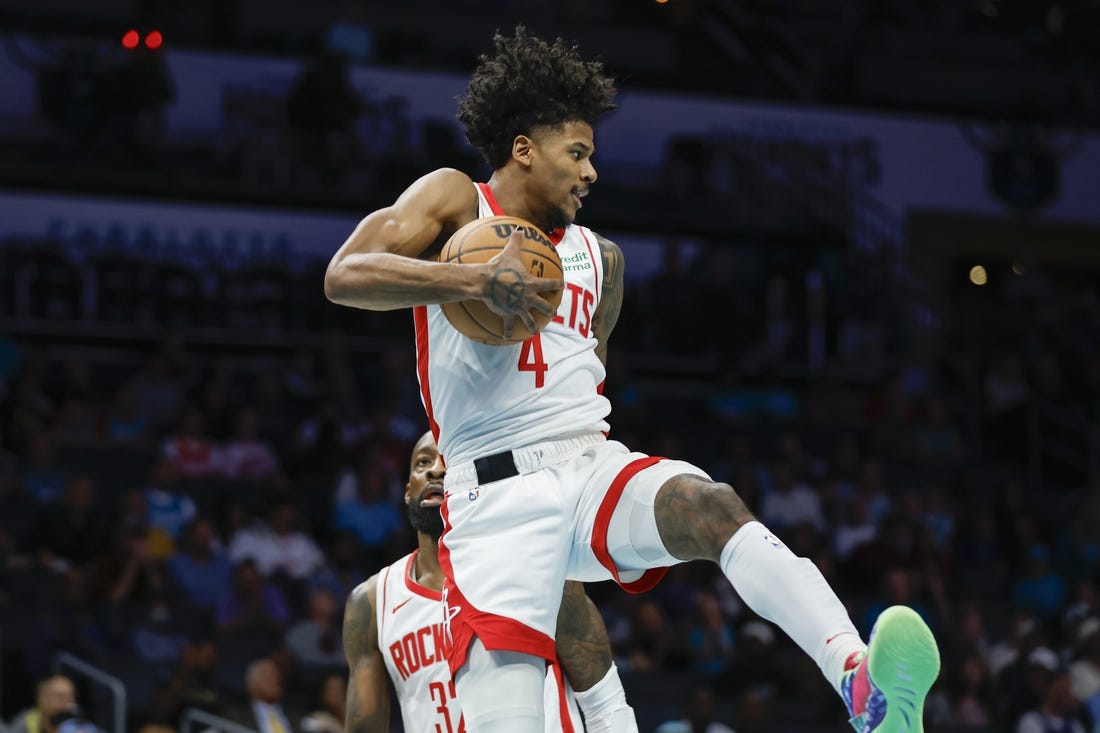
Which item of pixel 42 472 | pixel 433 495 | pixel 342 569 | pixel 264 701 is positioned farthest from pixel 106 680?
pixel 433 495

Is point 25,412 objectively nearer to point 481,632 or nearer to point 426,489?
point 426,489

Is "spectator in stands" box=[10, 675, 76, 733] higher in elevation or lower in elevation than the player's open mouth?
lower

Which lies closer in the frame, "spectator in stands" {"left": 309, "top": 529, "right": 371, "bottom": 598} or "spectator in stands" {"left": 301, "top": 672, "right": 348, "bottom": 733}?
"spectator in stands" {"left": 301, "top": 672, "right": 348, "bottom": 733}

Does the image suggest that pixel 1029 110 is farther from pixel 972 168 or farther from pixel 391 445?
pixel 391 445

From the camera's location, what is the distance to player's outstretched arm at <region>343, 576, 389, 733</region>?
6387 mm

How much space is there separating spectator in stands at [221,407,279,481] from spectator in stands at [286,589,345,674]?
2105mm

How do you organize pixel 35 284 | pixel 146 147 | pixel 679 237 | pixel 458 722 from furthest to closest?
pixel 679 237, pixel 146 147, pixel 35 284, pixel 458 722

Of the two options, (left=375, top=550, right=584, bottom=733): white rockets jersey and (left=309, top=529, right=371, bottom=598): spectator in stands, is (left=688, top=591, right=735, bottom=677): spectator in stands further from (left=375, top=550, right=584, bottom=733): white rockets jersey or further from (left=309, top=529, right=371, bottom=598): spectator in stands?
(left=375, top=550, right=584, bottom=733): white rockets jersey

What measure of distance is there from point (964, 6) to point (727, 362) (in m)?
7.64

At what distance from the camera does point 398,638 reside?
21.7 ft

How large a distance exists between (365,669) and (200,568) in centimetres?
571

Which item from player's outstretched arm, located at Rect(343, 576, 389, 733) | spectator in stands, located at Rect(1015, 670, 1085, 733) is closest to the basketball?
player's outstretched arm, located at Rect(343, 576, 389, 733)

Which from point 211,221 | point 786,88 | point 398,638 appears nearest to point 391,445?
point 211,221

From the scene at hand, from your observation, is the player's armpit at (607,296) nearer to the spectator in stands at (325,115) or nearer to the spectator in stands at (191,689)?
the spectator in stands at (191,689)
